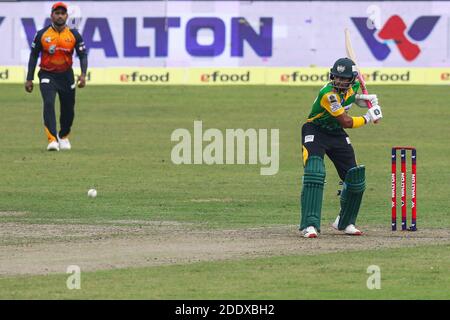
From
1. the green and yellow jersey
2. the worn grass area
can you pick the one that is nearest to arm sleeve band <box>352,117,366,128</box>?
the green and yellow jersey

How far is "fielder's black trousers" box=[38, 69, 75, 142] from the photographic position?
66.6 feet

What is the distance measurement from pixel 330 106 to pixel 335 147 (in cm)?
48

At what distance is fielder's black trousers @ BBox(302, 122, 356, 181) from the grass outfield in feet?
3.04

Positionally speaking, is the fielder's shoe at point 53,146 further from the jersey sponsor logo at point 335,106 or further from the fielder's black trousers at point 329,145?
the jersey sponsor logo at point 335,106

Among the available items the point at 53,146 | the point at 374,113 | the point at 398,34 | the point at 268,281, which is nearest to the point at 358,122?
the point at 374,113

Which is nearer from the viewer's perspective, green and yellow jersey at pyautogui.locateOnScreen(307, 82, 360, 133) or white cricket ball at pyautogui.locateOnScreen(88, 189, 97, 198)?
green and yellow jersey at pyautogui.locateOnScreen(307, 82, 360, 133)

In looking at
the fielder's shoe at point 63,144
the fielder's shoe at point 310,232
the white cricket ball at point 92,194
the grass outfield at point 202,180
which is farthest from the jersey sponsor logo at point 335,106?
the fielder's shoe at point 63,144

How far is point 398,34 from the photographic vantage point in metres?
36.8

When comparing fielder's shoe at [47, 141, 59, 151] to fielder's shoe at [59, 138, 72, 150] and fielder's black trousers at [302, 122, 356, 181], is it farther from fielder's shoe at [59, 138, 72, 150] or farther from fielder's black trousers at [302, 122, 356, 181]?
fielder's black trousers at [302, 122, 356, 181]

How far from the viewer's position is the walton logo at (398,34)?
3662 centimetres

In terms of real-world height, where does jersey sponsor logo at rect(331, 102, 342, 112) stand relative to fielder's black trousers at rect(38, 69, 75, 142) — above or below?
below

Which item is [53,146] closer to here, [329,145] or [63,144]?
[63,144]

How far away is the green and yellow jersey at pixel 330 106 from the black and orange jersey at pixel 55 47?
8.24 meters
